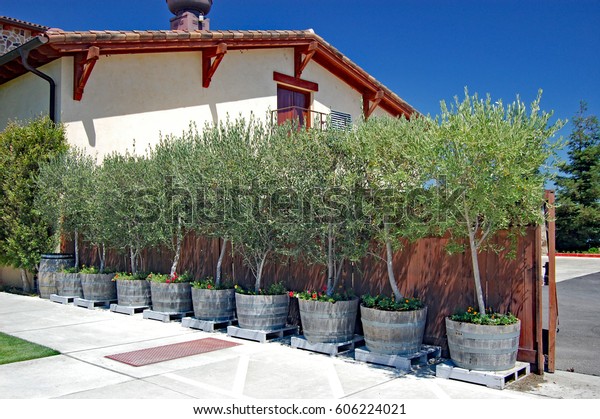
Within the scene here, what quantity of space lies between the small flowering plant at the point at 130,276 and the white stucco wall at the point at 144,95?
12.6 feet

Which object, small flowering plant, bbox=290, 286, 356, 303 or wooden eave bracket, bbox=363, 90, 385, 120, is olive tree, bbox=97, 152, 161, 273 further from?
wooden eave bracket, bbox=363, 90, 385, 120

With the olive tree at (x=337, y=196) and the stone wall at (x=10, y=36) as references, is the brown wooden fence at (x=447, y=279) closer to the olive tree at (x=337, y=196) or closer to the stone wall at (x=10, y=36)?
the olive tree at (x=337, y=196)

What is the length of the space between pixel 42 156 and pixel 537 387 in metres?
11.2

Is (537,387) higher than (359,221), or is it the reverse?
(359,221)

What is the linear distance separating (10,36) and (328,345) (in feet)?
58.8

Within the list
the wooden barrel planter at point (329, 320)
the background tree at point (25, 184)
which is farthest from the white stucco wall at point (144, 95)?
the wooden barrel planter at point (329, 320)

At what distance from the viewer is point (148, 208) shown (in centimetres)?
1023

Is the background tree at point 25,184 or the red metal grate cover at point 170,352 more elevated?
the background tree at point 25,184

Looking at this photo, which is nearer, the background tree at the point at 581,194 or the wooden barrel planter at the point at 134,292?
the wooden barrel planter at the point at 134,292

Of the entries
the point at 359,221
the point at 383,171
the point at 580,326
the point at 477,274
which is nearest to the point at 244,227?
the point at 359,221

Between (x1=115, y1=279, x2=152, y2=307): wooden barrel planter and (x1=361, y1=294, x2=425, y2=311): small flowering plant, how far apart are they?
5022mm

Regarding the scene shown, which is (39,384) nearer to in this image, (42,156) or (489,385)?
(489,385)

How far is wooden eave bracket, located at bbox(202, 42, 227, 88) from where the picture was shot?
607 inches

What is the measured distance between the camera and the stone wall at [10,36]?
19203 mm
